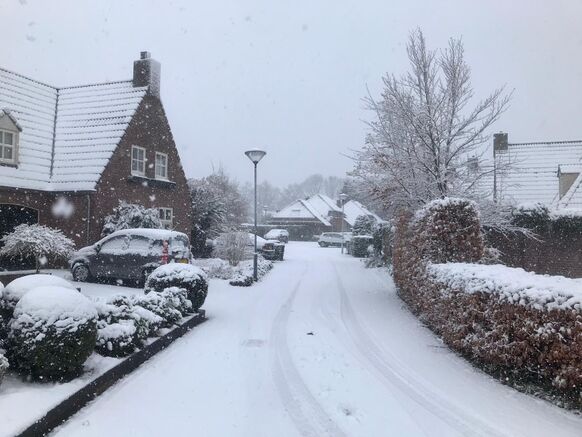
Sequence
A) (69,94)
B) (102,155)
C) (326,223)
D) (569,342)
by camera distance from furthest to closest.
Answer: (326,223)
(69,94)
(102,155)
(569,342)

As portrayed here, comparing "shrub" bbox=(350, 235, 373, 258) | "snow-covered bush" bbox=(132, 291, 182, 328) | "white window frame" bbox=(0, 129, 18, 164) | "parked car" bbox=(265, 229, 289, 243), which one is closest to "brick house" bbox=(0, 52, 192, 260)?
"white window frame" bbox=(0, 129, 18, 164)

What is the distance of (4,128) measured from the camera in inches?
632

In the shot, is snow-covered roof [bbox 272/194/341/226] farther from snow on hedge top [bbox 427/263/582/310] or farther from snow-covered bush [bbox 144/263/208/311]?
snow on hedge top [bbox 427/263/582/310]

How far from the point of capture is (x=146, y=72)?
67.5ft

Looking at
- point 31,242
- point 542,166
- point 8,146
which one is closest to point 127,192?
point 8,146

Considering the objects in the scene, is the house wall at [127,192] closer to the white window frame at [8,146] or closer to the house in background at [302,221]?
the white window frame at [8,146]

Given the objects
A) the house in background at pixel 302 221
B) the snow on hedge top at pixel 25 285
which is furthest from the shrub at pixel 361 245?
the house in background at pixel 302 221

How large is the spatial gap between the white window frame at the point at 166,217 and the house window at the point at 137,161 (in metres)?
1.96

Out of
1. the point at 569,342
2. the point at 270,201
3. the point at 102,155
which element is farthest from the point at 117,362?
the point at 270,201

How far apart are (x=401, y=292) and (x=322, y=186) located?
13036 cm

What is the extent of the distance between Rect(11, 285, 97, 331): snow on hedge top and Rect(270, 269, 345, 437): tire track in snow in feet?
7.91

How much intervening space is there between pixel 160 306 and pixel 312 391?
339 cm

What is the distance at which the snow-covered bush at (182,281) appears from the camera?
356 inches

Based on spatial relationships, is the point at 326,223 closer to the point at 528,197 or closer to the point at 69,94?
the point at 528,197
